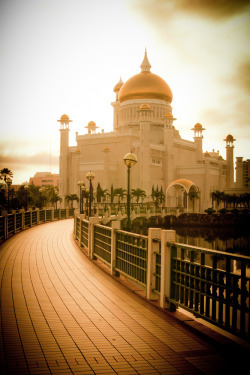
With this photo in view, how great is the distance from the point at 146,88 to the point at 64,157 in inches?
591

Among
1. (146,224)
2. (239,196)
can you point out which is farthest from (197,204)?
(146,224)

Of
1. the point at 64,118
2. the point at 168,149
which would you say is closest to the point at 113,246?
the point at 168,149

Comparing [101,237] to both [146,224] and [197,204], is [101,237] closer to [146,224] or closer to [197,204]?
[146,224]

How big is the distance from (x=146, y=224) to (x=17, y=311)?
102 feet

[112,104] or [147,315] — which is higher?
[112,104]

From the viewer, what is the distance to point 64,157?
176 ft

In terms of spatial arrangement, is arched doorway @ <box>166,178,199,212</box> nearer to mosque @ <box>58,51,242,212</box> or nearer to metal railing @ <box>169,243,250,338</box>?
mosque @ <box>58,51,242,212</box>

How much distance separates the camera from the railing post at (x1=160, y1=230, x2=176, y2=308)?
5496 mm

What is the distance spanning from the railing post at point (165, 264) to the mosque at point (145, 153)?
4101 centimetres

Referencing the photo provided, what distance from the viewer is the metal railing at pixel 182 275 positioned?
398 cm

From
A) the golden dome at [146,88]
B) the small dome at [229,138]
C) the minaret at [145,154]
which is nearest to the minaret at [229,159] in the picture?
the small dome at [229,138]

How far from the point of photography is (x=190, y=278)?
487 cm

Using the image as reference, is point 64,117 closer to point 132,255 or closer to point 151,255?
point 132,255

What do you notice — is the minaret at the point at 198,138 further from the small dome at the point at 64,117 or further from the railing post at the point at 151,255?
the railing post at the point at 151,255
